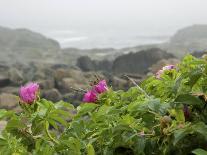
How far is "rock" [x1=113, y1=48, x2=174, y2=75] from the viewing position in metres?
23.1

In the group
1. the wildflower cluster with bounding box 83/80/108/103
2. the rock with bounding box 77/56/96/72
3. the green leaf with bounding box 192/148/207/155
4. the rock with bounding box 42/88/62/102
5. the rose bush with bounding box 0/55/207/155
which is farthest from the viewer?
the rock with bounding box 77/56/96/72

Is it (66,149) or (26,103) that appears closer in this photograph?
(66,149)

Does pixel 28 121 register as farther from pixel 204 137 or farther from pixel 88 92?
pixel 204 137

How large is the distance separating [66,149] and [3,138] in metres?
0.25

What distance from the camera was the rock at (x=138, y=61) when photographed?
23.1m

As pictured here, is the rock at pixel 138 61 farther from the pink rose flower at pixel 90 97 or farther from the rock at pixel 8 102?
the pink rose flower at pixel 90 97

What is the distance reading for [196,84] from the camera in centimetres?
170

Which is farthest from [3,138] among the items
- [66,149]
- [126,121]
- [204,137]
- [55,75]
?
[55,75]

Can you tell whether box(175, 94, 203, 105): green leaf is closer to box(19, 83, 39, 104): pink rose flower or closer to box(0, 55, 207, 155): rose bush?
box(0, 55, 207, 155): rose bush

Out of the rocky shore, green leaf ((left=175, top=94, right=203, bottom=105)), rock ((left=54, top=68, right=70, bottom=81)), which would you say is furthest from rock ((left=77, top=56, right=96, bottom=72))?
green leaf ((left=175, top=94, right=203, bottom=105))

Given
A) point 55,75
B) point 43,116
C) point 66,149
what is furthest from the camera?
point 55,75

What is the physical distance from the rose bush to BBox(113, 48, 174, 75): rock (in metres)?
21.2

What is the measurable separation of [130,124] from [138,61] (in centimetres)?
2183

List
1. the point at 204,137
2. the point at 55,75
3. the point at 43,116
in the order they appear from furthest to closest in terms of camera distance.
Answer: the point at 55,75 < the point at 43,116 < the point at 204,137
